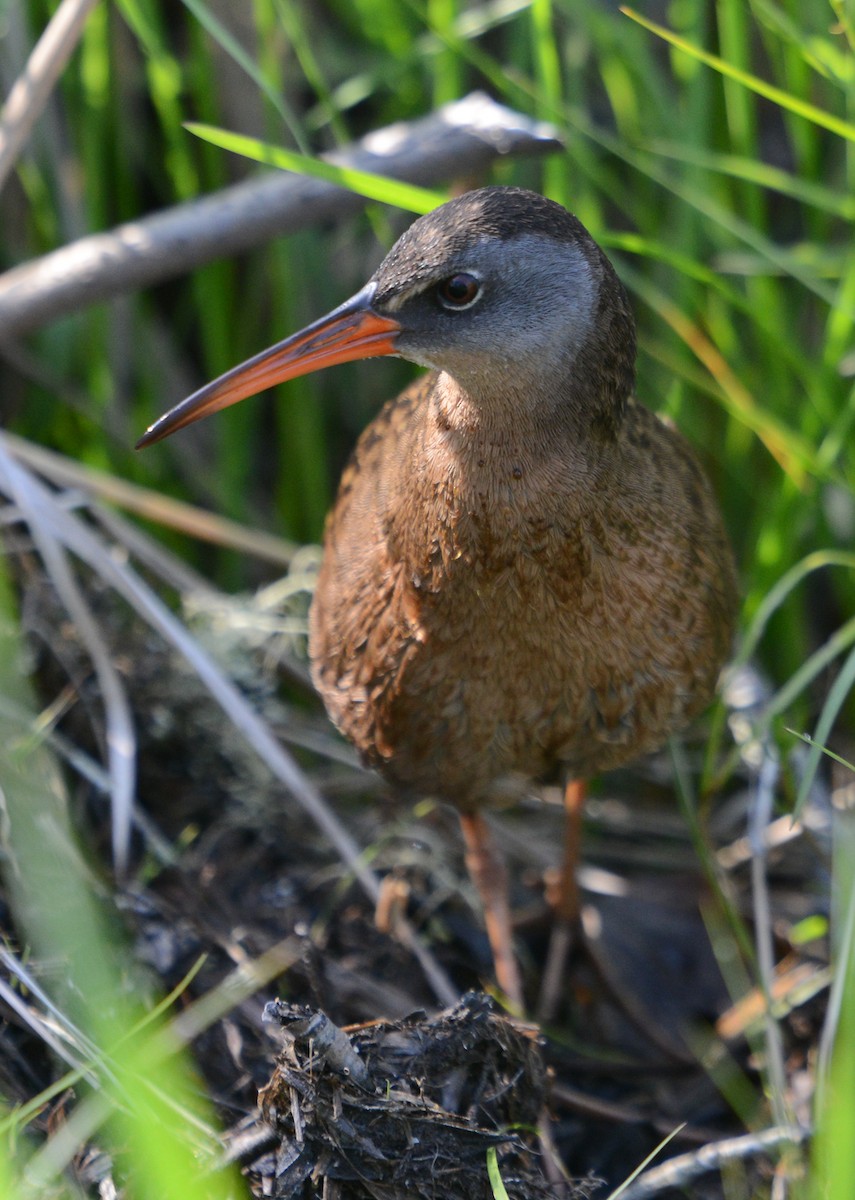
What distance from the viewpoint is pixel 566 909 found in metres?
2.54

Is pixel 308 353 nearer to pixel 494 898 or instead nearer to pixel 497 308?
pixel 497 308

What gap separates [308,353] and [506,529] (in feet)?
1.17

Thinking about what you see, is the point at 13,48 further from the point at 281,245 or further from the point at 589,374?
the point at 589,374

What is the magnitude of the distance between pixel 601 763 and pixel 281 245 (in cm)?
137

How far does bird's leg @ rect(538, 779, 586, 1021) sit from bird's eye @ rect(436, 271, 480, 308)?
3.42 feet

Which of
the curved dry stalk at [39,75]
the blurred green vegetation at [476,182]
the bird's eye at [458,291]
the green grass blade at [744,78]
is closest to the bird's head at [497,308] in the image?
the bird's eye at [458,291]

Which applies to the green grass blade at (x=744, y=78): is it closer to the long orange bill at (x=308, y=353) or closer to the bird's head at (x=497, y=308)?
the bird's head at (x=497, y=308)

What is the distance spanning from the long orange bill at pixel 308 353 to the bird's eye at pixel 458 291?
73 millimetres

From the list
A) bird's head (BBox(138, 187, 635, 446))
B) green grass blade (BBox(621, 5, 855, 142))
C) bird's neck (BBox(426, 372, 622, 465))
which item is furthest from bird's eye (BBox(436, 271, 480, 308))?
green grass blade (BBox(621, 5, 855, 142))

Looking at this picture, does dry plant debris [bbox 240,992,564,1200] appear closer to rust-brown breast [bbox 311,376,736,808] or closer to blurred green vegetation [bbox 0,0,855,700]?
rust-brown breast [bbox 311,376,736,808]

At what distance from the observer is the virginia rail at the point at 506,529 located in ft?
5.53

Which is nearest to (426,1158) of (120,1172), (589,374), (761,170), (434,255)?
(120,1172)

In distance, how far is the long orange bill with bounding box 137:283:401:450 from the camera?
1720mm

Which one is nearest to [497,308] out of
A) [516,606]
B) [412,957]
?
[516,606]
